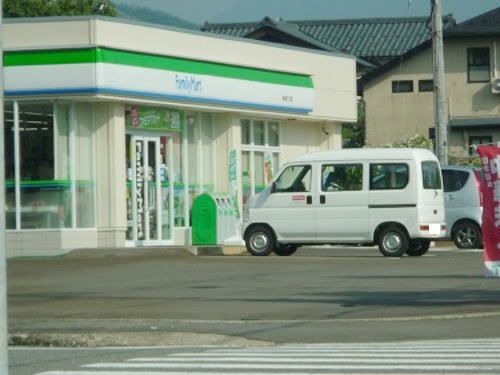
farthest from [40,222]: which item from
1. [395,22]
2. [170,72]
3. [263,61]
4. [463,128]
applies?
[395,22]

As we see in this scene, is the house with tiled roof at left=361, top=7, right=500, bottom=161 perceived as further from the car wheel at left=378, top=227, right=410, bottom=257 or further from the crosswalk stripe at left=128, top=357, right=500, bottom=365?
the crosswalk stripe at left=128, top=357, right=500, bottom=365

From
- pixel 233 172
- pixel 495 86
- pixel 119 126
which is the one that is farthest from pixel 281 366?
pixel 495 86

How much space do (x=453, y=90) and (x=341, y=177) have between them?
107 ft

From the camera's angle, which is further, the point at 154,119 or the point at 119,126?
the point at 154,119

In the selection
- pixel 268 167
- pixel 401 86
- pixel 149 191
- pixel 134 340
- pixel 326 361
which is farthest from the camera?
pixel 401 86

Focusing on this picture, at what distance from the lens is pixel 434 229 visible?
27578mm

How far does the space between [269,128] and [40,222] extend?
9.33 m

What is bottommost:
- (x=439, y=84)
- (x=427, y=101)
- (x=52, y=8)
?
(x=439, y=84)

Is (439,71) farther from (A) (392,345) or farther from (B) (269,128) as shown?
(A) (392,345)

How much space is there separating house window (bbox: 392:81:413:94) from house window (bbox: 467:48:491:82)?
11.4ft

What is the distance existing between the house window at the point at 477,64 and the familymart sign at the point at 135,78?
81.6ft

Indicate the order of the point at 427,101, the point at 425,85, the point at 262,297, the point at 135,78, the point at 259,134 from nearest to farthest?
the point at 262,297, the point at 135,78, the point at 259,134, the point at 427,101, the point at 425,85

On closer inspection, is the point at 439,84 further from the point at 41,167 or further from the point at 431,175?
the point at 41,167

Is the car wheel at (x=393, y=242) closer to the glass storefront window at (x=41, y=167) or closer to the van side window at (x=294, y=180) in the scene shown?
the van side window at (x=294, y=180)
